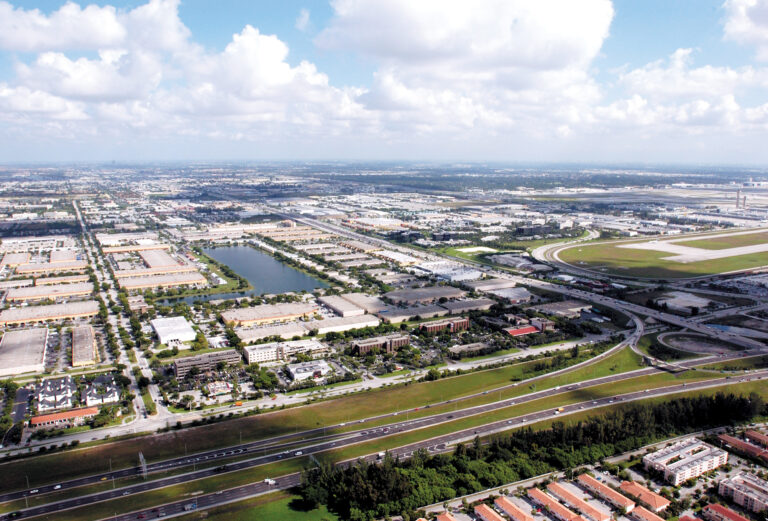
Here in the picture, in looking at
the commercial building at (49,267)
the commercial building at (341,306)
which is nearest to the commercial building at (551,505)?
the commercial building at (341,306)

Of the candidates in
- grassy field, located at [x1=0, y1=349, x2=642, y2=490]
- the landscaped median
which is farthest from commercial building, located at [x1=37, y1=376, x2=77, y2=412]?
the landscaped median

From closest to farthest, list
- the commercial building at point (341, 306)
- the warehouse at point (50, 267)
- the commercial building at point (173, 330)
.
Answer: the commercial building at point (173, 330)
the commercial building at point (341, 306)
the warehouse at point (50, 267)

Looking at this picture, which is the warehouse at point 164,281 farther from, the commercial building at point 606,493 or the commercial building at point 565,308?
the commercial building at point 606,493

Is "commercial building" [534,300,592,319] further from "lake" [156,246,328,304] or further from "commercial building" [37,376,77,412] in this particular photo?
"commercial building" [37,376,77,412]

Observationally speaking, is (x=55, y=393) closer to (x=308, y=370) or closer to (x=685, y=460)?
(x=308, y=370)

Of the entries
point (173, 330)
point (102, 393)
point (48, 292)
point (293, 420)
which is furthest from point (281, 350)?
point (48, 292)

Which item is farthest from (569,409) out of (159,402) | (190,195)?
(190,195)
